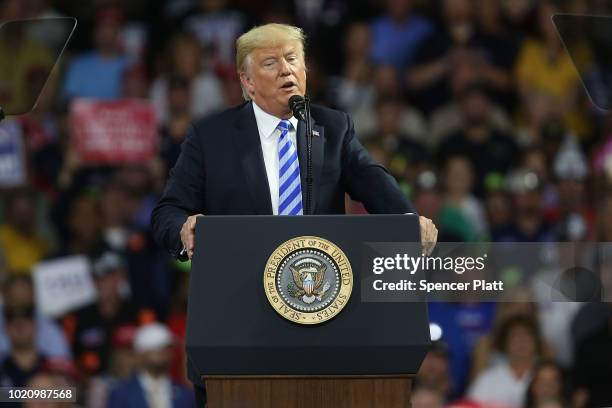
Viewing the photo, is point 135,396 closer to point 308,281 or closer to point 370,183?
point 370,183

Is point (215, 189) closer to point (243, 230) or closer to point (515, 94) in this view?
point (243, 230)

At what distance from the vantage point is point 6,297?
7.63 metres

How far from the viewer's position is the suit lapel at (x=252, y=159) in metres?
4.15

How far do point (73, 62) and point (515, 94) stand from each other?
284 cm

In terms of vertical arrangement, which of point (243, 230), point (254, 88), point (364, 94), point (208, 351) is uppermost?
point (364, 94)

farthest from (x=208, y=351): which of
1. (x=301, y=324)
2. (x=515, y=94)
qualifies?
(x=515, y=94)

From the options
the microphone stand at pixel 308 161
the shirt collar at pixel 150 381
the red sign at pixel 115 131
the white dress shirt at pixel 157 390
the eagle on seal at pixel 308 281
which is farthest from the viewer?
the red sign at pixel 115 131

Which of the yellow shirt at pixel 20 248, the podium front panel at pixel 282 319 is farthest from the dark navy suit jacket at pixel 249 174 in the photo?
the yellow shirt at pixel 20 248

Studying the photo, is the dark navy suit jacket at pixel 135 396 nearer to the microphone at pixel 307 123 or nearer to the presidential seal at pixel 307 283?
the microphone at pixel 307 123

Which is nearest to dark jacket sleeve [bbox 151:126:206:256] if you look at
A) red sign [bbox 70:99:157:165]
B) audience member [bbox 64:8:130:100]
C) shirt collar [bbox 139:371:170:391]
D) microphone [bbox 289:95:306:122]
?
microphone [bbox 289:95:306:122]

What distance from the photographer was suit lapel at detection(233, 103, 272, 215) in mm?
4152

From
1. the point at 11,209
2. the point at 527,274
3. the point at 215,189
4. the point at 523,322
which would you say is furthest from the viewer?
the point at 11,209

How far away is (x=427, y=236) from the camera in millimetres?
3793

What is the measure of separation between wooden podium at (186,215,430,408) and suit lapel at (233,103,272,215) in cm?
44
